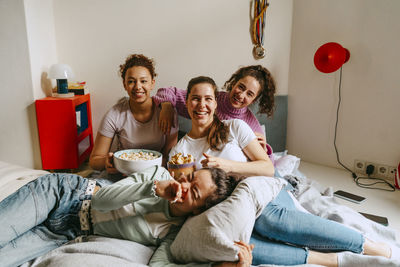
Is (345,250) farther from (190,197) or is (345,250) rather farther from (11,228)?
(11,228)

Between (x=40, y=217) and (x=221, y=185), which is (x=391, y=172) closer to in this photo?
(x=221, y=185)

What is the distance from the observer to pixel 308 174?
2.59 meters

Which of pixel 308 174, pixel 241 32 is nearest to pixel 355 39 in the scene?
pixel 241 32

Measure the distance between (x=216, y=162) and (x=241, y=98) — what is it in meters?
0.56

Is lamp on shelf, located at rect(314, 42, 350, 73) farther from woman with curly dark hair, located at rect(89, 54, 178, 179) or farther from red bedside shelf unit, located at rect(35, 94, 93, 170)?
red bedside shelf unit, located at rect(35, 94, 93, 170)

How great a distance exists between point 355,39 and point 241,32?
36.5 inches

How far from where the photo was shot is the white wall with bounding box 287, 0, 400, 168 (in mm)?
2301

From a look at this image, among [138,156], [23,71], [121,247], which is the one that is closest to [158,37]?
[23,71]

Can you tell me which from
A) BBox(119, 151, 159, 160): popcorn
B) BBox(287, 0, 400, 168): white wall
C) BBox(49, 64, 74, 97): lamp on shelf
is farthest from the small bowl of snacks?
BBox(287, 0, 400, 168): white wall

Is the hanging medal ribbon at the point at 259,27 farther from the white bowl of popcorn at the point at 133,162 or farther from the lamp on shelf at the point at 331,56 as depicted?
the white bowl of popcorn at the point at 133,162

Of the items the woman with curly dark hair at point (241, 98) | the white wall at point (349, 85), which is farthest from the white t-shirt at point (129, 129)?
the white wall at point (349, 85)

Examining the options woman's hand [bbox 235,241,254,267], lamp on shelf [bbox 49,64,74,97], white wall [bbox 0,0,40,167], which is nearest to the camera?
woman's hand [bbox 235,241,254,267]

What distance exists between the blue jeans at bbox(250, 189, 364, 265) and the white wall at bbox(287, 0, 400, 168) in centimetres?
134

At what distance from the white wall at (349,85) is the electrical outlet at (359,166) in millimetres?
41
